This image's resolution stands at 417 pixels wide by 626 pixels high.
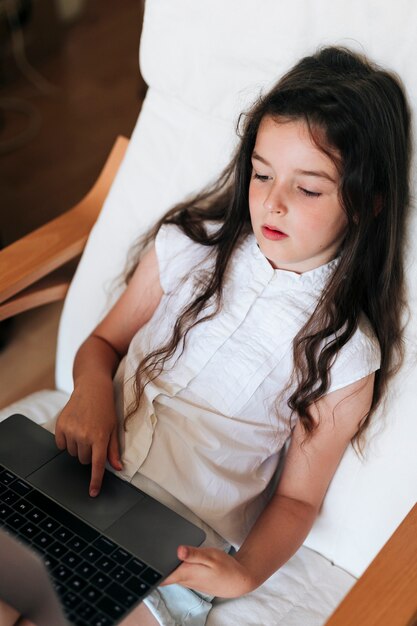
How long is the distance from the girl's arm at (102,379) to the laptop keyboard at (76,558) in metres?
0.07

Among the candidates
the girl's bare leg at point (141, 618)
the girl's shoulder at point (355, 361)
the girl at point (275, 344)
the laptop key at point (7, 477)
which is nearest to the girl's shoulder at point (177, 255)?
the girl at point (275, 344)

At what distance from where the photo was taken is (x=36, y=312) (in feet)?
6.97

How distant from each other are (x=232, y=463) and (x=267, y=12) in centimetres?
69

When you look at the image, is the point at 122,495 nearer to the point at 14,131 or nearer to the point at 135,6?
the point at 14,131

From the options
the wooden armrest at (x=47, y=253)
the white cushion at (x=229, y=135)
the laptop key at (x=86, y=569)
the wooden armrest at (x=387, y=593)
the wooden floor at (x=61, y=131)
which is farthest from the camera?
the wooden floor at (x=61, y=131)

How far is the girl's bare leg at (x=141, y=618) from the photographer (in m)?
1.05

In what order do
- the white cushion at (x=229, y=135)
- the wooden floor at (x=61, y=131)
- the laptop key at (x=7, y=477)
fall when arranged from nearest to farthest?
the laptop key at (x=7, y=477)
the white cushion at (x=229, y=135)
the wooden floor at (x=61, y=131)

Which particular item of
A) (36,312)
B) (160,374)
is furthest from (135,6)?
(160,374)

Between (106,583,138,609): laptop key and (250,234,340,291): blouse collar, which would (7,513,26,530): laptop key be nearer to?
(106,583,138,609): laptop key

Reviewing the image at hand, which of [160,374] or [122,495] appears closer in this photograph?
[122,495]

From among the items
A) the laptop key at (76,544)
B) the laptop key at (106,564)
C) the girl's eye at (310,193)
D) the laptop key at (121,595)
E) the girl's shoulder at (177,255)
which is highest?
the girl's eye at (310,193)

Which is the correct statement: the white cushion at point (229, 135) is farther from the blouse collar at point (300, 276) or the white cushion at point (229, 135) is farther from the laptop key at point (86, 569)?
the laptop key at point (86, 569)

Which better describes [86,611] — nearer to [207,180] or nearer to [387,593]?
[387,593]

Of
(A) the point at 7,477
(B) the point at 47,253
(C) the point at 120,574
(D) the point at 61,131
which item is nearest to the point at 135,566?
(C) the point at 120,574
